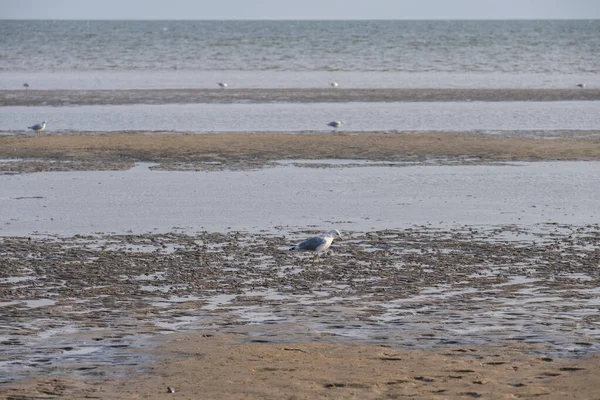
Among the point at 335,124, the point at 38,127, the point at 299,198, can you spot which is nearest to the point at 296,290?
the point at 299,198

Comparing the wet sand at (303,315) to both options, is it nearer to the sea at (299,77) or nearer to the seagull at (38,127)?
the seagull at (38,127)

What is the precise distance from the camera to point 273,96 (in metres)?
37.8

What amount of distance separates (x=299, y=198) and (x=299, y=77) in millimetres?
34325

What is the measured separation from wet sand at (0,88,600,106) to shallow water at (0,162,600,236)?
54.6 ft

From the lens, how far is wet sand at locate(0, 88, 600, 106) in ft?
119

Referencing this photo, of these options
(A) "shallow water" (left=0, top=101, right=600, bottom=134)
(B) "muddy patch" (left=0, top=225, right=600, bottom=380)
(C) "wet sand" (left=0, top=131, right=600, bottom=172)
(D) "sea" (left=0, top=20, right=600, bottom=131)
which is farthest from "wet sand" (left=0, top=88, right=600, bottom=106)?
(B) "muddy patch" (left=0, top=225, right=600, bottom=380)

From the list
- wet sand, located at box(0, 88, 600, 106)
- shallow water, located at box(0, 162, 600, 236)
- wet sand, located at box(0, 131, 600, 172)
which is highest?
shallow water, located at box(0, 162, 600, 236)

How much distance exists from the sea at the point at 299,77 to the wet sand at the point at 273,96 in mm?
908

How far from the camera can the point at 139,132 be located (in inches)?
1014

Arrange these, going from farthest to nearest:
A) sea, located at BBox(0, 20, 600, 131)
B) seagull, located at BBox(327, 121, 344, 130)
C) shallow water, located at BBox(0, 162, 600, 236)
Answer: sea, located at BBox(0, 20, 600, 131) < seagull, located at BBox(327, 121, 344, 130) < shallow water, located at BBox(0, 162, 600, 236)

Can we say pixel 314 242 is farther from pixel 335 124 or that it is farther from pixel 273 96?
pixel 273 96

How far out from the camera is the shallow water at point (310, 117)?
2727 cm

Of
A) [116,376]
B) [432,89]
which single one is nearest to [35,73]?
[432,89]

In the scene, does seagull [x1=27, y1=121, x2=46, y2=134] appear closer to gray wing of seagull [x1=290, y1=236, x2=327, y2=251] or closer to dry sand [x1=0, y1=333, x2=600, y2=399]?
gray wing of seagull [x1=290, y1=236, x2=327, y2=251]
